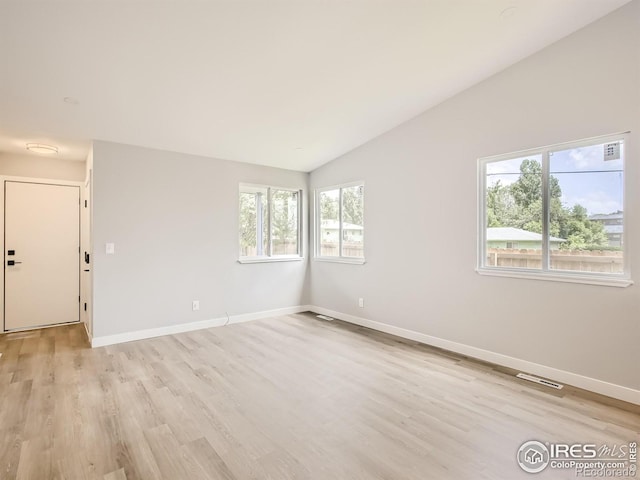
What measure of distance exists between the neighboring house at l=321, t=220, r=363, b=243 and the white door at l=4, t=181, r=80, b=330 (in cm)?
389

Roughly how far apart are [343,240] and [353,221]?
1.29 ft

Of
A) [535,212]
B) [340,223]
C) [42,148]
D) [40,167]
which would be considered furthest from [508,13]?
[40,167]

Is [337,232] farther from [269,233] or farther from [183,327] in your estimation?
[183,327]

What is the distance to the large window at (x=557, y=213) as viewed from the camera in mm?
2869

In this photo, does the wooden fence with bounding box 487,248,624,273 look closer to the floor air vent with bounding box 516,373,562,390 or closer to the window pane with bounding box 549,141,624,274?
the window pane with bounding box 549,141,624,274

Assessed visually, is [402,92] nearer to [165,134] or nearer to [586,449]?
[165,134]

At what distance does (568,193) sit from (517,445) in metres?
2.26

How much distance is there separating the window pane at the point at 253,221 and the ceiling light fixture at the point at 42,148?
98.1 inches

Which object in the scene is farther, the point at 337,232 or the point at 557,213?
the point at 337,232

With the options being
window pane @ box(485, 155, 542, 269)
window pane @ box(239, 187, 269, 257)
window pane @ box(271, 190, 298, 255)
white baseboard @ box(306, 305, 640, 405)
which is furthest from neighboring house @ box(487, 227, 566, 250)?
window pane @ box(239, 187, 269, 257)

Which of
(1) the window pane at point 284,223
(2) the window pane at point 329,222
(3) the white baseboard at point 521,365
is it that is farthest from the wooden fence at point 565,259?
(1) the window pane at point 284,223

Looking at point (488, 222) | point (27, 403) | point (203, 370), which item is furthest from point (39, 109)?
point (488, 222)

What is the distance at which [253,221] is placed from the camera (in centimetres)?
552

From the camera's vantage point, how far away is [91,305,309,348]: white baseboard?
13.6 feet
